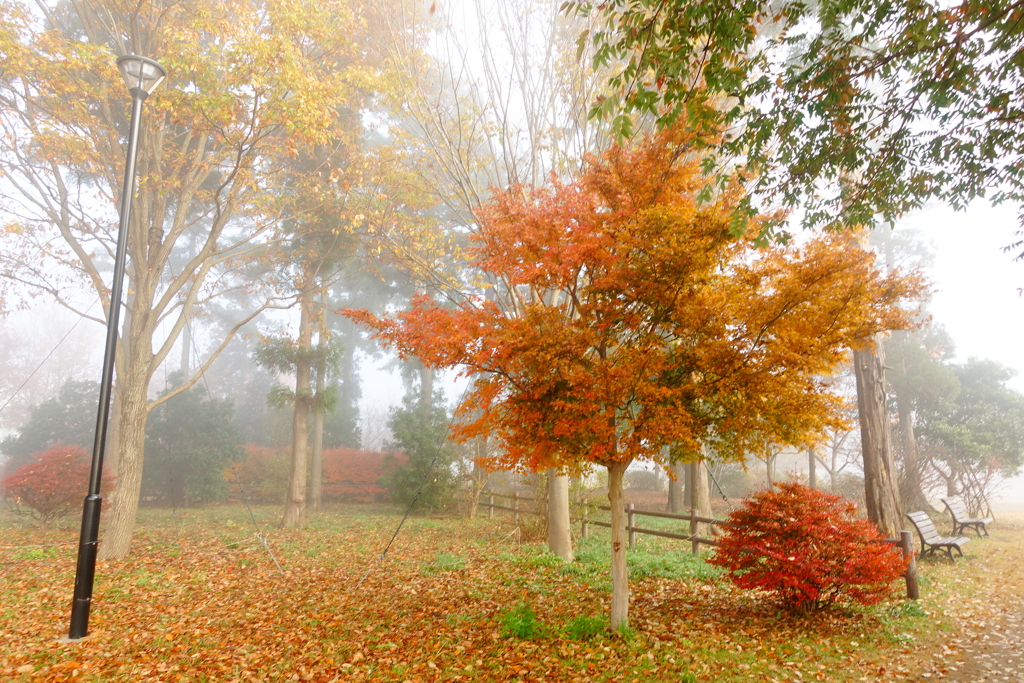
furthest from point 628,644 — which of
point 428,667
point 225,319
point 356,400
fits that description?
point 225,319

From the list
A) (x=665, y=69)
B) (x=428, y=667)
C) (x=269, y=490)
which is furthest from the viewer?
(x=269, y=490)

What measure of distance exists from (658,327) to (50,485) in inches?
496

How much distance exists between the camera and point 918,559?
29.6 feet

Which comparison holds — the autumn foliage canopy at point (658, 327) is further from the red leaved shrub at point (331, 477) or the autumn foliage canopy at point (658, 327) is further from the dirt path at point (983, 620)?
the red leaved shrub at point (331, 477)

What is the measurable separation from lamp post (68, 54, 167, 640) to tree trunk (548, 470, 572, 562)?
20.5 ft

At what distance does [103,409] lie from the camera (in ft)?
17.6

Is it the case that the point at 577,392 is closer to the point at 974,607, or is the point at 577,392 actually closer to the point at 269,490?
the point at 974,607

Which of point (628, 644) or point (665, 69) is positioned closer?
point (665, 69)

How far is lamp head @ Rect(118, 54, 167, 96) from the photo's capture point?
5551 mm

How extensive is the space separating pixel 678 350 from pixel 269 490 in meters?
18.3

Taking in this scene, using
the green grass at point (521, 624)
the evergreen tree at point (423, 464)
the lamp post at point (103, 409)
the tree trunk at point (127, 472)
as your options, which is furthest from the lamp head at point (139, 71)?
the evergreen tree at point (423, 464)

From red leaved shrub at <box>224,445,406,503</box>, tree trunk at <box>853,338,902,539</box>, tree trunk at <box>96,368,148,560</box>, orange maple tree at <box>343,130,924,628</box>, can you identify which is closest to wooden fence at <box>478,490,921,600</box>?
tree trunk at <box>853,338,902,539</box>

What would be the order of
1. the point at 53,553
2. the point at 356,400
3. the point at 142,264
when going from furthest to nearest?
1. the point at 356,400
2. the point at 142,264
3. the point at 53,553

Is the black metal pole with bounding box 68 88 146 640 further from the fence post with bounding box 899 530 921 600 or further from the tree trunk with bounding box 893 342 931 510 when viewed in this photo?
the tree trunk with bounding box 893 342 931 510
